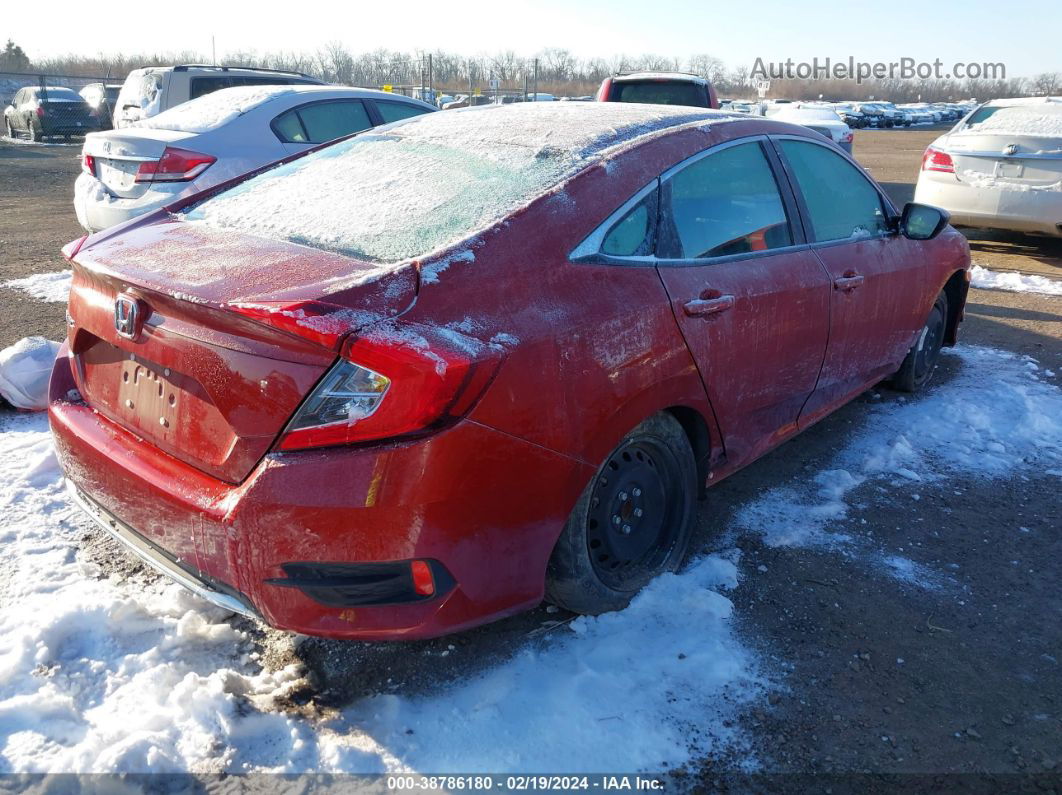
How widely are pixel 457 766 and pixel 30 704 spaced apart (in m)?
1.21

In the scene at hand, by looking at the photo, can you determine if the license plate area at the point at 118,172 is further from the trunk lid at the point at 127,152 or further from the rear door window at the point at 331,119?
the rear door window at the point at 331,119

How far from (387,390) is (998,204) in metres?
8.78

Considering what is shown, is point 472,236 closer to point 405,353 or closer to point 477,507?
Result: point 405,353

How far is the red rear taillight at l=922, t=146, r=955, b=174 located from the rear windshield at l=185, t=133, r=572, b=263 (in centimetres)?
788

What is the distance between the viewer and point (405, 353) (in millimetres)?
2037

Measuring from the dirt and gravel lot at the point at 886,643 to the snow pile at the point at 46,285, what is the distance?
4.19 meters

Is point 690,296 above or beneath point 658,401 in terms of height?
above

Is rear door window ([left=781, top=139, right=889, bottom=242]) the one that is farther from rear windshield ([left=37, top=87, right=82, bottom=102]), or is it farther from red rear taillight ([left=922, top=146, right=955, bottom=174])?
rear windshield ([left=37, top=87, right=82, bottom=102])

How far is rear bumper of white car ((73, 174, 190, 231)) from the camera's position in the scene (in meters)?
6.44

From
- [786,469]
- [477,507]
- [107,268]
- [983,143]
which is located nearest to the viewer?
[477,507]

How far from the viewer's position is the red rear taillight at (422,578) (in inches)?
85.5

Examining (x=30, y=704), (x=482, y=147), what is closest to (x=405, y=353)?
(x=482, y=147)

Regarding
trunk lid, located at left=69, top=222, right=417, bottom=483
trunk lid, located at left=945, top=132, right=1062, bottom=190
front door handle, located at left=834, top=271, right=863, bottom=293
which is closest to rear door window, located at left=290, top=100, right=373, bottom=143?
front door handle, located at left=834, top=271, right=863, bottom=293

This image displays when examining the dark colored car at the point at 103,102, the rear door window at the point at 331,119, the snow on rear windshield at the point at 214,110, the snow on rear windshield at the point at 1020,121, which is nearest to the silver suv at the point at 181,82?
the rear door window at the point at 331,119
